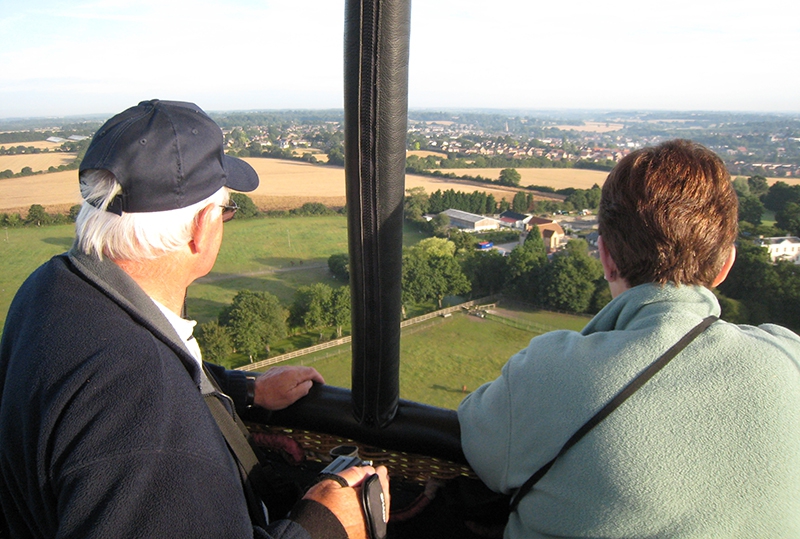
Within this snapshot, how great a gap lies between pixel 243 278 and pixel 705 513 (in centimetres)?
507

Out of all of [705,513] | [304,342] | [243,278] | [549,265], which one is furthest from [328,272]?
[705,513]

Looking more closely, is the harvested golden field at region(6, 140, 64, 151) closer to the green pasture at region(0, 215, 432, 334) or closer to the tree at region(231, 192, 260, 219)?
the green pasture at region(0, 215, 432, 334)

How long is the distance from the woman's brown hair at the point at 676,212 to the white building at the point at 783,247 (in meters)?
3.01

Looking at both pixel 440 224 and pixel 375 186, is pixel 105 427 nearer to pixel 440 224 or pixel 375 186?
pixel 375 186

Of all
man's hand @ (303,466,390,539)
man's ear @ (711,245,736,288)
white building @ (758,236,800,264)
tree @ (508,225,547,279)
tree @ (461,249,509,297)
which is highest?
man's ear @ (711,245,736,288)

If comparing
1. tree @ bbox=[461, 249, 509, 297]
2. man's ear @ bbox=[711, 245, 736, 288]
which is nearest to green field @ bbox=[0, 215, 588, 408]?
tree @ bbox=[461, 249, 509, 297]

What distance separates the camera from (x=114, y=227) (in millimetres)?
843

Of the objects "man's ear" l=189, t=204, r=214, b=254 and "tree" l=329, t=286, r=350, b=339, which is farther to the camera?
"tree" l=329, t=286, r=350, b=339

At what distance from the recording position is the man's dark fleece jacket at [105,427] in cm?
62

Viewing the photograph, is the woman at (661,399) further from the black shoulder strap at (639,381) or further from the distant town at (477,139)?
the distant town at (477,139)

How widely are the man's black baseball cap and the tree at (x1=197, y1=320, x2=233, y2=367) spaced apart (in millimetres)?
3809

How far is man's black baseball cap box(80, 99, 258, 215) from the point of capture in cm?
83

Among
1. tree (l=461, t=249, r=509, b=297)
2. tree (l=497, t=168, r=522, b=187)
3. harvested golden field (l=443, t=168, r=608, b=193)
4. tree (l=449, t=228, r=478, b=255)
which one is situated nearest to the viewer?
tree (l=461, t=249, r=509, b=297)

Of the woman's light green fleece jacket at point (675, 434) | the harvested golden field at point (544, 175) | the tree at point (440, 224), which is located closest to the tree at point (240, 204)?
the woman's light green fleece jacket at point (675, 434)
